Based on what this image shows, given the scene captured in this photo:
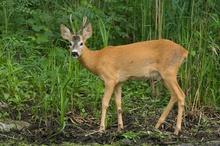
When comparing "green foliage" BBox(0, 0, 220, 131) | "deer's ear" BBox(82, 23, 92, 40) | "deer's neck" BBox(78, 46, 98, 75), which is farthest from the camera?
"green foliage" BBox(0, 0, 220, 131)

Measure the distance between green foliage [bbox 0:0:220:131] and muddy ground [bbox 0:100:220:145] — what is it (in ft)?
0.60

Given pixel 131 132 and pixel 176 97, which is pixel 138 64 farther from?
pixel 131 132

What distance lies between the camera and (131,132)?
301 inches

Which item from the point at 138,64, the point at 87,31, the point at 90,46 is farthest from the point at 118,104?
the point at 90,46

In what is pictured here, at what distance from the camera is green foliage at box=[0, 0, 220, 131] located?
847cm

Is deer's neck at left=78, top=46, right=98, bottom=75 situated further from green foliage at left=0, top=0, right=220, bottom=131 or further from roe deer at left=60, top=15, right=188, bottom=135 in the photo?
green foliage at left=0, top=0, right=220, bottom=131

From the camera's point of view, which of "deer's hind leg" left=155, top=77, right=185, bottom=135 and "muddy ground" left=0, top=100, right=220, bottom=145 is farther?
"deer's hind leg" left=155, top=77, right=185, bottom=135

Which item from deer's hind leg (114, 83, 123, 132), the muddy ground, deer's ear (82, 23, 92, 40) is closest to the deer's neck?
deer's ear (82, 23, 92, 40)

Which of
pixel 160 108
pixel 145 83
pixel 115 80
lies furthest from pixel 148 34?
pixel 115 80

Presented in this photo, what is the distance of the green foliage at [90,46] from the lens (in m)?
8.47

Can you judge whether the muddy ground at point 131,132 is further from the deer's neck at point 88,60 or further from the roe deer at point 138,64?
the deer's neck at point 88,60

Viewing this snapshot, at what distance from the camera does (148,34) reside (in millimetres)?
9836

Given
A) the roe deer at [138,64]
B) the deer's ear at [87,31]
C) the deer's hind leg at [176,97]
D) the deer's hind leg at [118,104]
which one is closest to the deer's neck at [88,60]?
the roe deer at [138,64]

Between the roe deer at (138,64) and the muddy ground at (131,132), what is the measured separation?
0.23m
